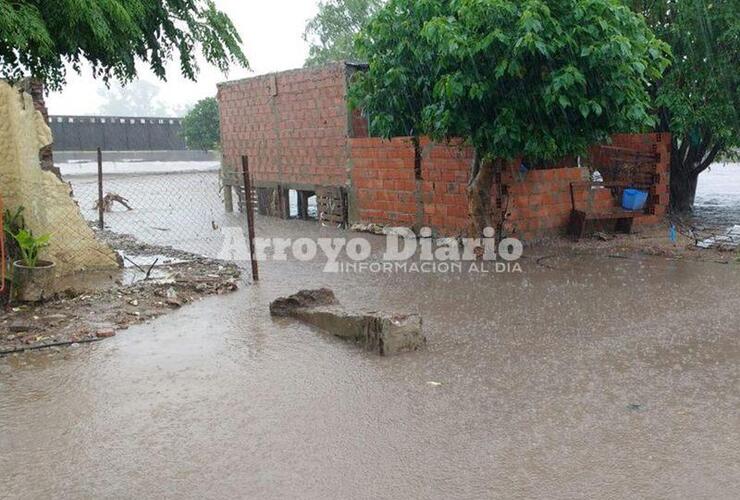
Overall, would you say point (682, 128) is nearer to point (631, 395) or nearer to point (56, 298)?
point (631, 395)

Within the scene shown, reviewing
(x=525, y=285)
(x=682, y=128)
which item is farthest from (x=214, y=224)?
(x=682, y=128)

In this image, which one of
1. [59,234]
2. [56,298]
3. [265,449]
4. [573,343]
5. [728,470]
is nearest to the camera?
[728,470]

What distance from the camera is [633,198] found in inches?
443

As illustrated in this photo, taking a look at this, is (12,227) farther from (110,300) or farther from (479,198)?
(479,198)

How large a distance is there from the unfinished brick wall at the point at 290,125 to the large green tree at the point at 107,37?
5.52 m

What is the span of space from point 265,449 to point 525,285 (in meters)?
4.73

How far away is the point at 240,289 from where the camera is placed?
795 centimetres

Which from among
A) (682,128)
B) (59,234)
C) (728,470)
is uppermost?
(682,128)

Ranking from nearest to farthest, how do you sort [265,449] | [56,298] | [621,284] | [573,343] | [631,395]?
1. [265,449]
2. [631,395]
3. [573,343]
4. [56,298]
5. [621,284]

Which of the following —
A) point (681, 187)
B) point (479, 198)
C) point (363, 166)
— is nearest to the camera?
point (479, 198)

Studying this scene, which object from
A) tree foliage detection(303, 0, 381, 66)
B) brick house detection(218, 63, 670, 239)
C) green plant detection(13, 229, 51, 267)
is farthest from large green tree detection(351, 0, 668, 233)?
tree foliage detection(303, 0, 381, 66)

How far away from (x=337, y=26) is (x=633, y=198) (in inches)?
687

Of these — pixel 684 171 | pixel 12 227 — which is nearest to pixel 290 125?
pixel 12 227

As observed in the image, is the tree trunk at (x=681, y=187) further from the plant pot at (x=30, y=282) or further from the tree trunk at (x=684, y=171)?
the plant pot at (x=30, y=282)
